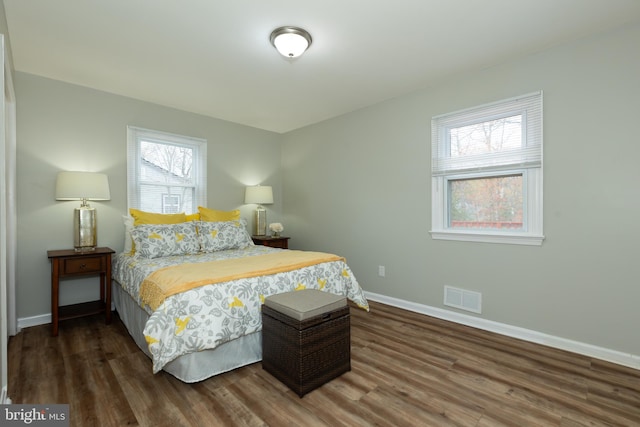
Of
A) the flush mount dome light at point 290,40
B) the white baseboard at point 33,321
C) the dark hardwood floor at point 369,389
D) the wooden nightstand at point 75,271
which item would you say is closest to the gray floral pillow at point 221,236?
the wooden nightstand at point 75,271

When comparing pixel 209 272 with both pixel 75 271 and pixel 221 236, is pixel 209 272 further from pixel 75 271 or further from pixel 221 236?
pixel 75 271

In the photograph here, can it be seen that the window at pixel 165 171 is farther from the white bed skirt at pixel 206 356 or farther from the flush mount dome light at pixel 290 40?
the flush mount dome light at pixel 290 40

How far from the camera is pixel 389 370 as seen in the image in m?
2.21

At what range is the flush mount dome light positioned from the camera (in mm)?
2274

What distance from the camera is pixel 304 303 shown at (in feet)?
6.74

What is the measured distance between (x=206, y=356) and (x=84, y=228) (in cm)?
205

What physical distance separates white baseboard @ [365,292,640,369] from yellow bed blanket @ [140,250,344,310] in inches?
48.9

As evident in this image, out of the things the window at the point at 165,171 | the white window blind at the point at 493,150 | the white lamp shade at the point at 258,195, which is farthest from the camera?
the white lamp shade at the point at 258,195

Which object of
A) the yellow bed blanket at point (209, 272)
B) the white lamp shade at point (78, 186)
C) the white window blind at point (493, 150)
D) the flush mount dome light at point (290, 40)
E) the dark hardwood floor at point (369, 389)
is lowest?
the dark hardwood floor at point (369, 389)

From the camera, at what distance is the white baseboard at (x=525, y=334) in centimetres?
229

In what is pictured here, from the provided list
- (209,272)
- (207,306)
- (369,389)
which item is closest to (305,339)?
(369,389)

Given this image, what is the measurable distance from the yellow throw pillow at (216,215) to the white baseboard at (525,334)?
2.21m

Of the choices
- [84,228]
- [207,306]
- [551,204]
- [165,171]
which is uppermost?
[165,171]

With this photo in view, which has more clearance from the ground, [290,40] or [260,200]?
[290,40]
